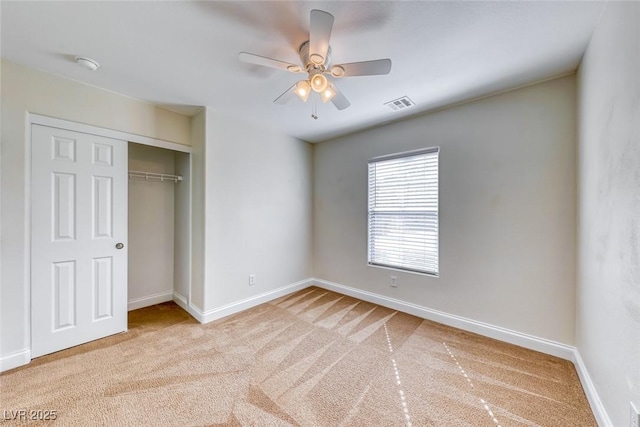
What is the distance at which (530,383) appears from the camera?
1788 millimetres

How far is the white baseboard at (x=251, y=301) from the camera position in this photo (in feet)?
9.13

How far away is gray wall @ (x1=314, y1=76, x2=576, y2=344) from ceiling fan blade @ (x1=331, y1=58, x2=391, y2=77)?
1535 millimetres

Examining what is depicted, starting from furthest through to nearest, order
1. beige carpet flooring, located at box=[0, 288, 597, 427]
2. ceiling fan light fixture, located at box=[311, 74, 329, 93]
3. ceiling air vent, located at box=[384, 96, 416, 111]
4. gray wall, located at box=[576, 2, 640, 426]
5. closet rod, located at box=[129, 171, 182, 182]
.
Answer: closet rod, located at box=[129, 171, 182, 182] < ceiling air vent, located at box=[384, 96, 416, 111] < ceiling fan light fixture, located at box=[311, 74, 329, 93] < beige carpet flooring, located at box=[0, 288, 597, 427] < gray wall, located at box=[576, 2, 640, 426]

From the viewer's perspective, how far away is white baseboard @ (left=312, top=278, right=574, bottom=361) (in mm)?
2108

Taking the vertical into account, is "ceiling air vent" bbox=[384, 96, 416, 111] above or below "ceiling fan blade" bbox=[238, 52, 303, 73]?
above

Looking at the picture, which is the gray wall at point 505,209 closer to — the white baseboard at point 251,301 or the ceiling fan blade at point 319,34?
the white baseboard at point 251,301

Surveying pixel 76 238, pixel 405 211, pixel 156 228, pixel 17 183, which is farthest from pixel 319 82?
pixel 156 228

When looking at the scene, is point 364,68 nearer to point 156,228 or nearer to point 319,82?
point 319,82

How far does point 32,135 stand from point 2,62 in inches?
21.4

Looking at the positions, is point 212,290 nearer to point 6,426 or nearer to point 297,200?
point 6,426

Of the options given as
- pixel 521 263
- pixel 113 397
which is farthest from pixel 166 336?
pixel 521 263

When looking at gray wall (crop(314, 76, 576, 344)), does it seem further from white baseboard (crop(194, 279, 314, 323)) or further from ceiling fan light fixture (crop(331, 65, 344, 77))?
ceiling fan light fixture (crop(331, 65, 344, 77))

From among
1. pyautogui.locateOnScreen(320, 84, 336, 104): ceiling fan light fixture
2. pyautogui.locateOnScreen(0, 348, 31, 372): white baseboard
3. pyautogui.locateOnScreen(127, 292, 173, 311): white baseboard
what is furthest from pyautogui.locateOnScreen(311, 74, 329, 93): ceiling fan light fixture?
pyautogui.locateOnScreen(127, 292, 173, 311): white baseboard

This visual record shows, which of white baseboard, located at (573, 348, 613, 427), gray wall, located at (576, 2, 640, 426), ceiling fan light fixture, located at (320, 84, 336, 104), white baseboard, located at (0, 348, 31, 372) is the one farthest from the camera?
white baseboard, located at (0, 348, 31, 372)
